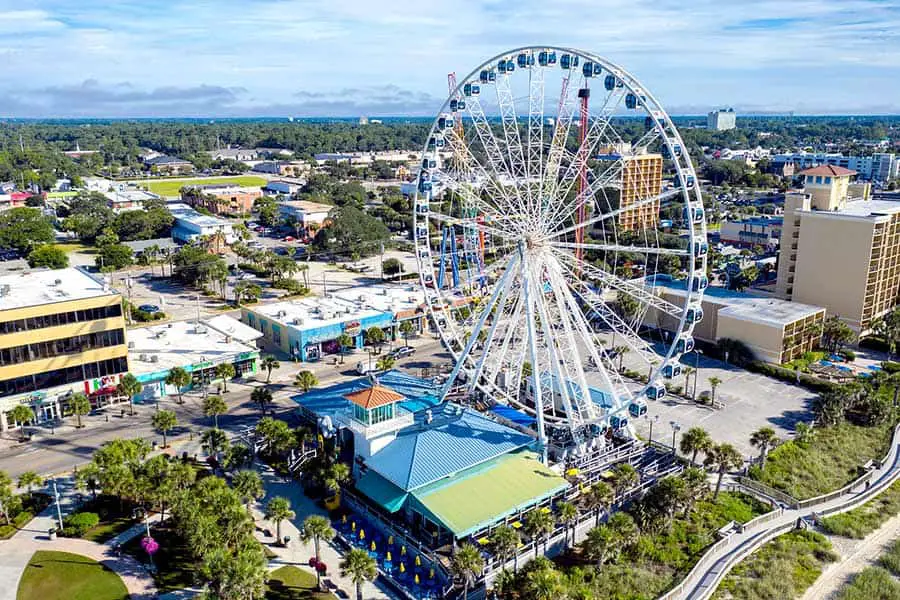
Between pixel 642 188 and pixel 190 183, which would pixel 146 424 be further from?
pixel 190 183

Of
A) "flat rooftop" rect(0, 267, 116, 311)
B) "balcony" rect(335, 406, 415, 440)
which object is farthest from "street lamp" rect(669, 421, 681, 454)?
"flat rooftop" rect(0, 267, 116, 311)

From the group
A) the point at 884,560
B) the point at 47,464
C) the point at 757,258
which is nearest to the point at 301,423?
the point at 47,464

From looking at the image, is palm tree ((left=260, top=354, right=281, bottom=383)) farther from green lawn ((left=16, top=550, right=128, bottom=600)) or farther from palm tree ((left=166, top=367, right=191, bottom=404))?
green lawn ((left=16, top=550, right=128, bottom=600))

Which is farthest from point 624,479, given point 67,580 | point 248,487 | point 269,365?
point 269,365

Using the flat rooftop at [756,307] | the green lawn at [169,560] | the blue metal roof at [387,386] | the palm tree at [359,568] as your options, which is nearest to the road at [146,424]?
the blue metal roof at [387,386]

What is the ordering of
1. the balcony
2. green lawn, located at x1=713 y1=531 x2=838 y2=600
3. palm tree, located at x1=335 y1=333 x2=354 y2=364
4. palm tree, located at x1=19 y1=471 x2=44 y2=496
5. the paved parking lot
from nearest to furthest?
green lawn, located at x1=713 y1=531 x2=838 y2=600 < palm tree, located at x1=19 y1=471 x2=44 y2=496 < the balcony < the paved parking lot < palm tree, located at x1=335 y1=333 x2=354 y2=364

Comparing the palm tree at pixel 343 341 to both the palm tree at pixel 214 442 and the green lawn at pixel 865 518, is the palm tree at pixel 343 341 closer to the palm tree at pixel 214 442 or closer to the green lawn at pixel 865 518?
the palm tree at pixel 214 442

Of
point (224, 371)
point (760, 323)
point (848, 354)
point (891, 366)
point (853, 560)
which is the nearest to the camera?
point (853, 560)
